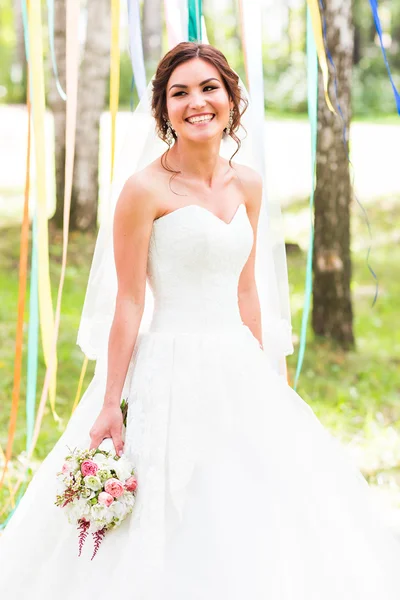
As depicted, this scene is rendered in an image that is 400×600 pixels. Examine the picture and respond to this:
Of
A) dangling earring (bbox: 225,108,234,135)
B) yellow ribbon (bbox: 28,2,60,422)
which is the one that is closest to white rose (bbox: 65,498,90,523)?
yellow ribbon (bbox: 28,2,60,422)

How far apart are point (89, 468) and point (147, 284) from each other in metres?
0.72

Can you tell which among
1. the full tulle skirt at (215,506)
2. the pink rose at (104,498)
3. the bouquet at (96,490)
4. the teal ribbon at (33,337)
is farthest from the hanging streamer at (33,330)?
the pink rose at (104,498)

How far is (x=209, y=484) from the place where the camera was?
280cm

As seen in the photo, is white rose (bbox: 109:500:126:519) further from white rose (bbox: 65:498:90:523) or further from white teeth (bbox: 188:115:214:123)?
white teeth (bbox: 188:115:214:123)

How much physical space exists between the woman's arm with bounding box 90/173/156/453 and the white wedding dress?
0.06 metres

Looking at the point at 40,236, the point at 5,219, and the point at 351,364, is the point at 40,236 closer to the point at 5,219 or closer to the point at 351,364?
the point at 351,364

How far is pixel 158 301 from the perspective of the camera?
3.05 meters

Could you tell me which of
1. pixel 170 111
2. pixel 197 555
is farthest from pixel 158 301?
pixel 197 555

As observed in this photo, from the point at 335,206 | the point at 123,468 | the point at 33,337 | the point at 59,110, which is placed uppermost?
the point at 59,110

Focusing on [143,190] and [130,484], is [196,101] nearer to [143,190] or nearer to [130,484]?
[143,190]

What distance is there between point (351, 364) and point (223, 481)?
15.8 feet

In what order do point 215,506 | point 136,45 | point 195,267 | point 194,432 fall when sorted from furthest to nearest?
point 136,45, point 195,267, point 194,432, point 215,506

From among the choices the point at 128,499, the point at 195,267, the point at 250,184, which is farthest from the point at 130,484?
the point at 250,184

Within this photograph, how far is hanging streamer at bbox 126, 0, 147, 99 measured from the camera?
3.58 m
